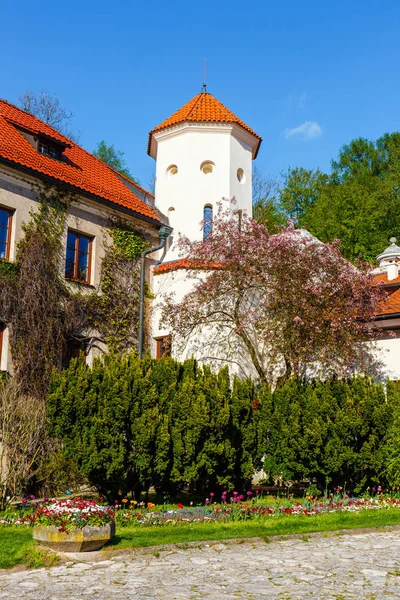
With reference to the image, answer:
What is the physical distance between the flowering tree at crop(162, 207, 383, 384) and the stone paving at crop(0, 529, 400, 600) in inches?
297

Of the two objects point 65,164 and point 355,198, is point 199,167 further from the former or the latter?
point 355,198

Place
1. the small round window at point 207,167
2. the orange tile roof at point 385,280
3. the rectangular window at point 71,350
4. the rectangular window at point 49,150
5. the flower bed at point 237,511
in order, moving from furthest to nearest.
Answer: the small round window at point 207,167 → the orange tile roof at point 385,280 → the rectangular window at point 49,150 → the rectangular window at point 71,350 → the flower bed at point 237,511

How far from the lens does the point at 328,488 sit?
41.7 feet

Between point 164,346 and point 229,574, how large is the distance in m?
11.0

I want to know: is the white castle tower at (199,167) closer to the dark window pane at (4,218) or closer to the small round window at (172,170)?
the small round window at (172,170)

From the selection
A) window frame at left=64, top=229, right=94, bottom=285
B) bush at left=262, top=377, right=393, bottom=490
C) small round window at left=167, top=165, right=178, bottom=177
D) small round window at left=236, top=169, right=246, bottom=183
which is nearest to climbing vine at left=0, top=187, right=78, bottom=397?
window frame at left=64, top=229, right=94, bottom=285

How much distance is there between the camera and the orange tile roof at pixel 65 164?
1593cm

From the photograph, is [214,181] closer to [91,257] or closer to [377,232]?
[91,257]

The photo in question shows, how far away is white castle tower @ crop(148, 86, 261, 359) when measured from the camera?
1966 centimetres

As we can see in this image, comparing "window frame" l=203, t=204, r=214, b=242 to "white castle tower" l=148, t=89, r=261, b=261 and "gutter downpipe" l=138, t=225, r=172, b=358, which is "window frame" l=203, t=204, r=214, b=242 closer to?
"white castle tower" l=148, t=89, r=261, b=261

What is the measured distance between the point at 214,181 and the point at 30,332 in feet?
26.9

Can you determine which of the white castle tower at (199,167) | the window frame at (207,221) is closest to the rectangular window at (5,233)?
the white castle tower at (199,167)

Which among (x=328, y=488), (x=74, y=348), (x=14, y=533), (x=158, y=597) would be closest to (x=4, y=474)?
(x=14, y=533)

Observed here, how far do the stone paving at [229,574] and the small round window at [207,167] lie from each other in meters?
14.1
